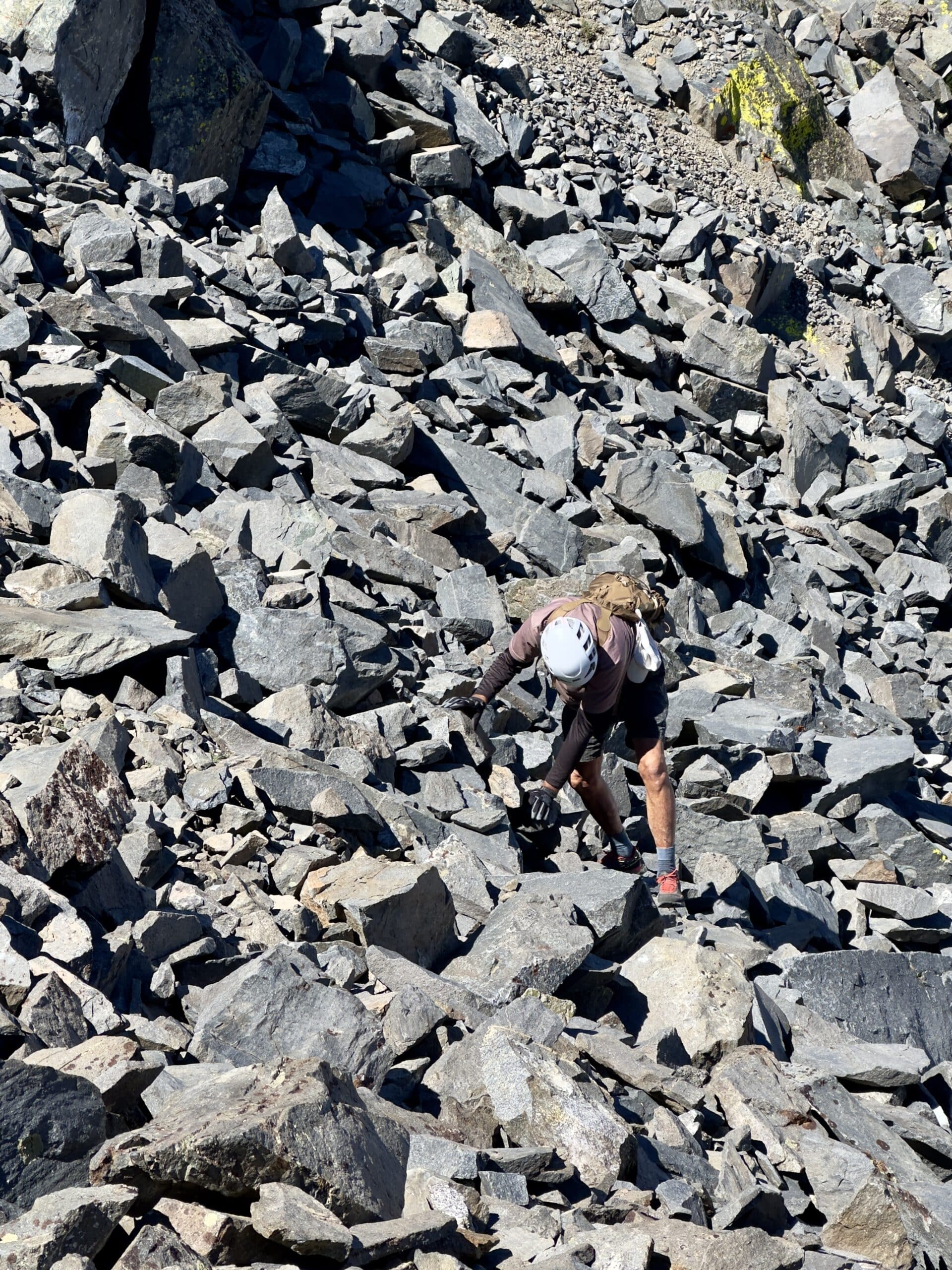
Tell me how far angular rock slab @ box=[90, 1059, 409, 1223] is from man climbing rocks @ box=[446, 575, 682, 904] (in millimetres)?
3076

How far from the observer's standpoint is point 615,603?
6.45m

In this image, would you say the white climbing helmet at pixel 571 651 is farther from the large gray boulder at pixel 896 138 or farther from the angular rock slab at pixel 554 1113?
the large gray boulder at pixel 896 138

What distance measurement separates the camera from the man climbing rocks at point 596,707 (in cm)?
619

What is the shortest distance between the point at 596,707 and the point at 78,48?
8673 millimetres

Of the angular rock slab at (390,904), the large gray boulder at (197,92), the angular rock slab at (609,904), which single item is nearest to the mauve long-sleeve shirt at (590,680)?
the angular rock slab at (609,904)

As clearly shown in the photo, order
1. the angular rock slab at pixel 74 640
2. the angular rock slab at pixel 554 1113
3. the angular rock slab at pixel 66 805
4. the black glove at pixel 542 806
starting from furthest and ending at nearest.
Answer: the black glove at pixel 542 806
the angular rock slab at pixel 74 640
the angular rock slab at pixel 66 805
the angular rock slab at pixel 554 1113

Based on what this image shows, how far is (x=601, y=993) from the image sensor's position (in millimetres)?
5387

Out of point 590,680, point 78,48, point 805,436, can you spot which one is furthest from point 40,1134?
point 805,436

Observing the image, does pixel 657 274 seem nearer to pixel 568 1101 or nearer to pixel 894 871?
pixel 894 871

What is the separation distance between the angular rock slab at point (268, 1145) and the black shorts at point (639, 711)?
11.2 feet

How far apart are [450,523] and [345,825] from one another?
4.50 metres

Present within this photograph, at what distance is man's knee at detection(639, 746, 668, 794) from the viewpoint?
6.72 metres

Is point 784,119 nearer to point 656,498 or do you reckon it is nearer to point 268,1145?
point 656,498

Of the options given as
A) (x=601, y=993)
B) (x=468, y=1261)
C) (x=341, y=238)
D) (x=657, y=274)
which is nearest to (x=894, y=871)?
(x=601, y=993)
